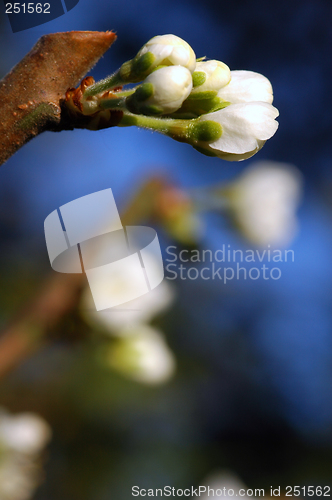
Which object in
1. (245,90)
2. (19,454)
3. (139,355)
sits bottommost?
(19,454)

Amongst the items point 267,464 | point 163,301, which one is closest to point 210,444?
point 267,464

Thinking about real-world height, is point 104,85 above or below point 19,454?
above

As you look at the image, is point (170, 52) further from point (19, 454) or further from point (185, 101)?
point (19, 454)

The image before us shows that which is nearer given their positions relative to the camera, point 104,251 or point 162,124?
point 162,124

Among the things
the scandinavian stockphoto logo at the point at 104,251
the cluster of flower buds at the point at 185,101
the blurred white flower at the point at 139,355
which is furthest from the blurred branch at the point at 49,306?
the cluster of flower buds at the point at 185,101

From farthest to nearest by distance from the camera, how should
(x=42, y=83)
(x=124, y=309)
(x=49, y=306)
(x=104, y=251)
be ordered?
(x=124, y=309) < (x=104, y=251) < (x=49, y=306) < (x=42, y=83)

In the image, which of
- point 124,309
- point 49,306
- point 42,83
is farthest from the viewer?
point 124,309

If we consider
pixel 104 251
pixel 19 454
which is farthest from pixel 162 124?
pixel 19 454
